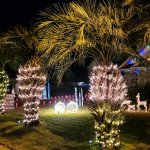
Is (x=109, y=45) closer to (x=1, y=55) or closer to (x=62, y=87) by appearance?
(x=1, y=55)

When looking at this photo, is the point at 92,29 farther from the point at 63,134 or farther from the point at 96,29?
the point at 63,134

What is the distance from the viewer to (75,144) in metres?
13.1

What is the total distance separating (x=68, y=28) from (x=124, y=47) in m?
1.64

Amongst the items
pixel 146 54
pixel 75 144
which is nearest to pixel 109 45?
pixel 75 144

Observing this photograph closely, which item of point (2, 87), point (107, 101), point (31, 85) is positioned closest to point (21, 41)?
point (31, 85)

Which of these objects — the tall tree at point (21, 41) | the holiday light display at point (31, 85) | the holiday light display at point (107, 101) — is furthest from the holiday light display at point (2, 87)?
the holiday light display at point (107, 101)

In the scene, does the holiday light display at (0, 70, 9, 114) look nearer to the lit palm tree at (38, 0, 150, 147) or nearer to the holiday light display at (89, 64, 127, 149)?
the lit palm tree at (38, 0, 150, 147)

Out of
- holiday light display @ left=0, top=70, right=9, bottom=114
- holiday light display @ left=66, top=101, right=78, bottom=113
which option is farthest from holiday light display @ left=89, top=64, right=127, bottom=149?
holiday light display @ left=0, top=70, right=9, bottom=114

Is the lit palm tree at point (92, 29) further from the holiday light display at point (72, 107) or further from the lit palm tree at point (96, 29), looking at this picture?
the holiday light display at point (72, 107)

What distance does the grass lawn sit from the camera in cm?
1309

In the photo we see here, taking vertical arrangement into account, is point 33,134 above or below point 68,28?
below

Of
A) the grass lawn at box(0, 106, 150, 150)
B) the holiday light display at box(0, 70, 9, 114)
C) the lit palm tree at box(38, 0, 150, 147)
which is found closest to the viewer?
the lit palm tree at box(38, 0, 150, 147)

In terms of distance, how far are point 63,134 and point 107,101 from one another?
3844 mm

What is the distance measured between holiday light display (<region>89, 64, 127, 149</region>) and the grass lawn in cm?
58
